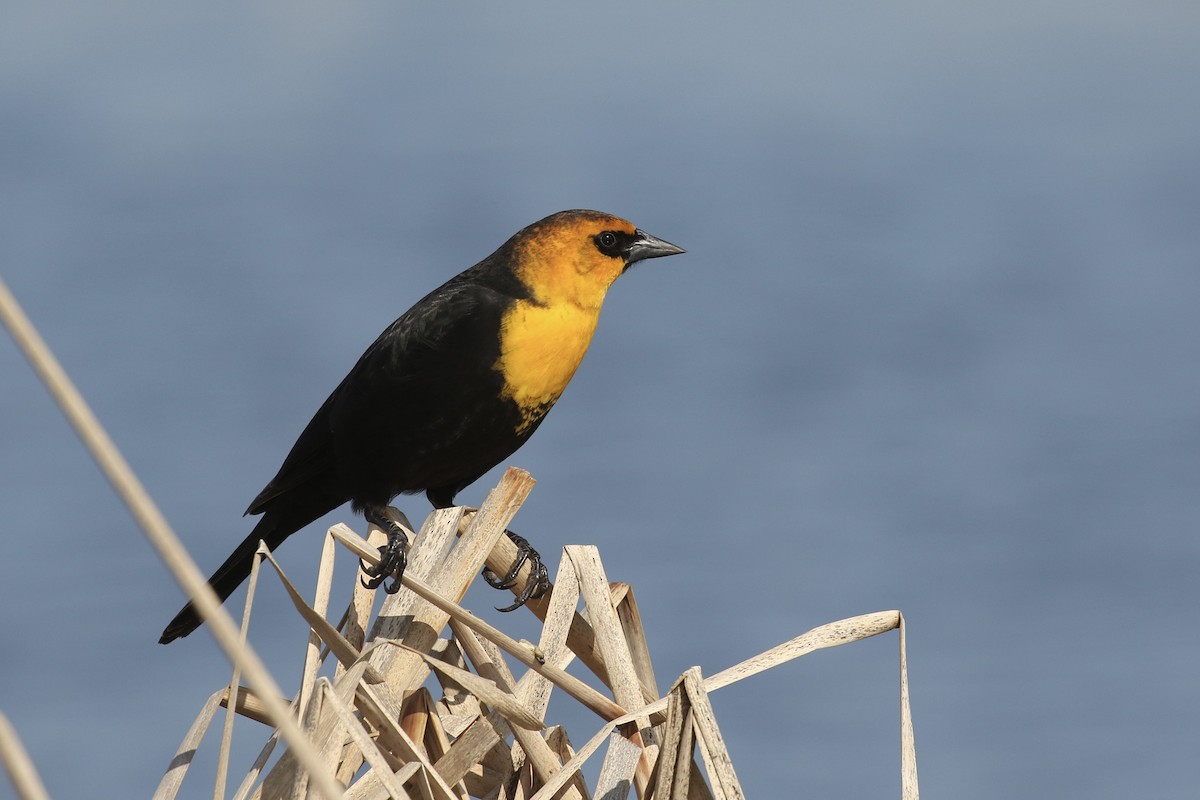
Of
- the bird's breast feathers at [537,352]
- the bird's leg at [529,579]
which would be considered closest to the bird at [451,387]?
the bird's breast feathers at [537,352]

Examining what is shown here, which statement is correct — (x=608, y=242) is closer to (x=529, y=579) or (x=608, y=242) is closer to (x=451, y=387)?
(x=451, y=387)

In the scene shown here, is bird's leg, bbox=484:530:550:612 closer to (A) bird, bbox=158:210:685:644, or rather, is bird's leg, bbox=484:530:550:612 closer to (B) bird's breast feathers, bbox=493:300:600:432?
(A) bird, bbox=158:210:685:644

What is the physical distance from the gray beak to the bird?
0.55ft

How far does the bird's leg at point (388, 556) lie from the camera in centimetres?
287

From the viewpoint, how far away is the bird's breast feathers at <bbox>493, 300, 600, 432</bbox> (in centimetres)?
397

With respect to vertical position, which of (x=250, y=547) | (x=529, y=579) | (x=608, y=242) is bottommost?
(x=529, y=579)

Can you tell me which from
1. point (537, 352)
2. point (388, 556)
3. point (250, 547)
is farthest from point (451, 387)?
point (388, 556)

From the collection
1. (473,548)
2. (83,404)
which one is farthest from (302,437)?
(83,404)

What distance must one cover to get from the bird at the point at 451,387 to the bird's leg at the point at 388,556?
12 mm

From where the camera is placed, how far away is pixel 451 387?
12.9 ft

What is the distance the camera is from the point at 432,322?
13.3 ft

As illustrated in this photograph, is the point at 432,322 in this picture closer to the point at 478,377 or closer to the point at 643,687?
the point at 478,377

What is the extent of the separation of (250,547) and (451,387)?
2.71 feet

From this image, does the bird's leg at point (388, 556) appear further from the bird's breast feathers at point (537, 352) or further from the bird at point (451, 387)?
the bird's breast feathers at point (537, 352)
